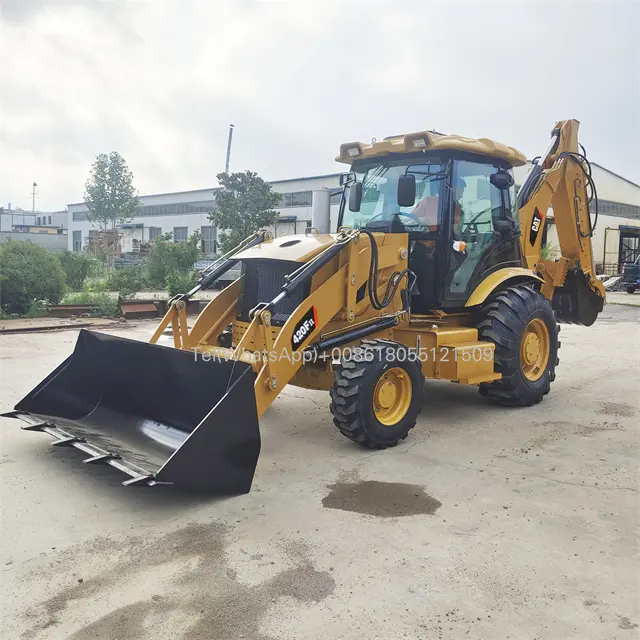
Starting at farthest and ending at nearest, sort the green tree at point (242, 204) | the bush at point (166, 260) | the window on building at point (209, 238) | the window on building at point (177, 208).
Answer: the window on building at point (177, 208)
the window on building at point (209, 238)
the green tree at point (242, 204)
the bush at point (166, 260)

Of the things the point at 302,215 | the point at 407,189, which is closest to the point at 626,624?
the point at 407,189

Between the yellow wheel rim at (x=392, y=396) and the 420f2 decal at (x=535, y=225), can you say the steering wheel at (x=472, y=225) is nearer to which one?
the 420f2 decal at (x=535, y=225)

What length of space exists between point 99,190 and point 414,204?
1319 inches

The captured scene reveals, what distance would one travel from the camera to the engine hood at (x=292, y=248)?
214 inches

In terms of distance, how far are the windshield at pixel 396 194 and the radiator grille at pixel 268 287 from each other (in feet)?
4.14

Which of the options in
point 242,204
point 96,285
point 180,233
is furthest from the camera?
point 180,233

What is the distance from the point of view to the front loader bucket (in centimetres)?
394

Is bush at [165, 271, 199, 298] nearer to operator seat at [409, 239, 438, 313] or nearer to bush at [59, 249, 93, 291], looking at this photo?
bush at [59, 249, 93, 291]

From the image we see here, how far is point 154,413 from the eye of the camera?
4.95 metres

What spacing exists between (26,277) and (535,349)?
1222 cm

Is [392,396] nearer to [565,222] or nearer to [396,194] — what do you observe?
[396,194]

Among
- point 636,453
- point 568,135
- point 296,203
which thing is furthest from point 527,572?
point 296,203

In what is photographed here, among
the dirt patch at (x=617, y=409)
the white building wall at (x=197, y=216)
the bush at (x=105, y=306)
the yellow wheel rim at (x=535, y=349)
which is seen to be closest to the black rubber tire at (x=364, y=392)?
the yellow wheel rim at (x=535, y=349)

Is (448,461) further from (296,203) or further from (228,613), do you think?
(296,203)
